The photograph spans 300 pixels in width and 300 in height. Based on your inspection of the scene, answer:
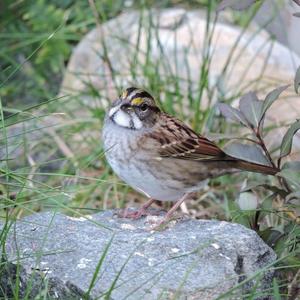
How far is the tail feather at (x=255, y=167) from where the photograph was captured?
3506 mm

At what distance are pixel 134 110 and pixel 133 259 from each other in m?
0.98

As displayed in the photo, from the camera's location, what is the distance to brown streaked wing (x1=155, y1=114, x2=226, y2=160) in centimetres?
393

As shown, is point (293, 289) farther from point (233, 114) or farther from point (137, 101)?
point (137, 101)

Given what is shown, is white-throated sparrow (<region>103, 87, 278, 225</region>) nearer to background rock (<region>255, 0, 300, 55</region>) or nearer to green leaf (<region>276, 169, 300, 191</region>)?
green leaf (<region>276, 169, 300, 191</region>)

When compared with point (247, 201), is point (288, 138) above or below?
above

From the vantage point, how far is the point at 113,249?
3182mm

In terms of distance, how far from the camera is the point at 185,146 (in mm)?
3988

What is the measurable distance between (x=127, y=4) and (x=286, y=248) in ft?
12.0

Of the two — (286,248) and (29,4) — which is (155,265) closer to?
(286,248)

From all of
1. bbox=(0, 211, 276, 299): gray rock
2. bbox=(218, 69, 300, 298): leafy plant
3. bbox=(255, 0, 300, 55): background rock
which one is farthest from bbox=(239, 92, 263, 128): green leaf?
bbox=(255, 0, 300, 55): background rock

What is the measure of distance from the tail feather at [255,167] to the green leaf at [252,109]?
187 mm

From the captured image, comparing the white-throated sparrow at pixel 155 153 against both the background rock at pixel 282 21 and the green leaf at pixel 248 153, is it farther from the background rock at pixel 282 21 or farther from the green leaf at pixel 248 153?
the background rock at pixel 282 21

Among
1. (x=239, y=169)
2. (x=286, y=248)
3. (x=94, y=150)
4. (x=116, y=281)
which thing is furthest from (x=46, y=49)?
(x=116, y=281)

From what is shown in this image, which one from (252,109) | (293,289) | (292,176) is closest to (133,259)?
(293,289)
